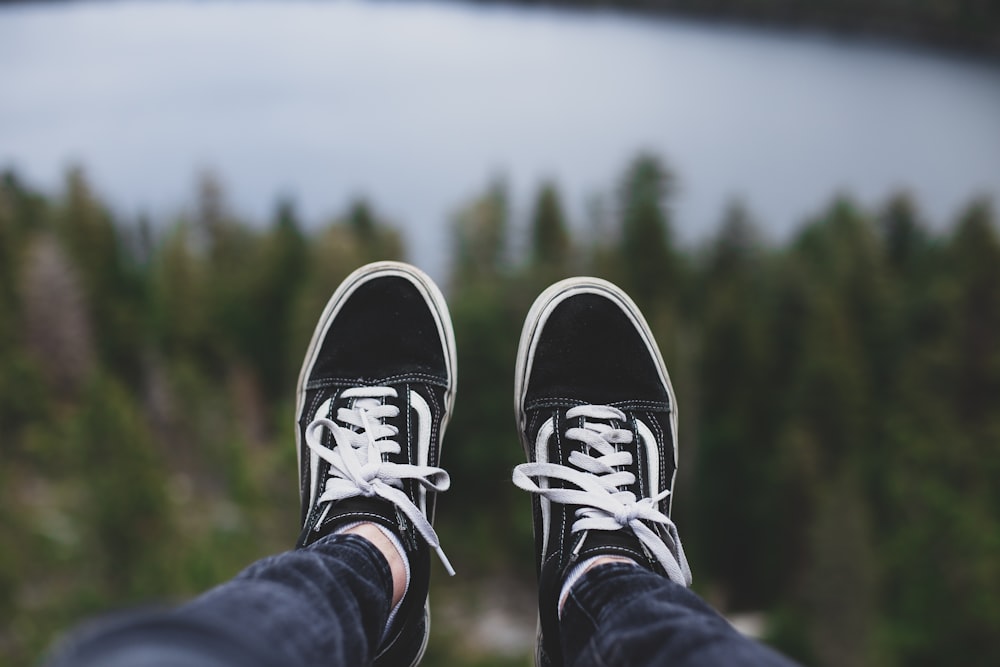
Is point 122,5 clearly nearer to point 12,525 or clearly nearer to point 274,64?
point 274,64

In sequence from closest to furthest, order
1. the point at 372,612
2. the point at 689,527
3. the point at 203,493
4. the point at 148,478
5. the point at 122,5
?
the point at 372,612, the point at 148,478, the point at 689,527, the point at 203,493, the point at 122,5

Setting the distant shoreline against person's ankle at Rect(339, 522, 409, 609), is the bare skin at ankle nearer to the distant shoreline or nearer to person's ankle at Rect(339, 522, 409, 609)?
person's ankle at Rect(339, 522, 409, 609)

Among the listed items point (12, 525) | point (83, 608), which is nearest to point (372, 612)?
point (83, 608)

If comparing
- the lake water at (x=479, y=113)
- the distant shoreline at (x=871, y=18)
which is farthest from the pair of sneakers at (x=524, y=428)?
the distant shoreline at (x=871, y=18)

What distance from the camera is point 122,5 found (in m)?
29.5

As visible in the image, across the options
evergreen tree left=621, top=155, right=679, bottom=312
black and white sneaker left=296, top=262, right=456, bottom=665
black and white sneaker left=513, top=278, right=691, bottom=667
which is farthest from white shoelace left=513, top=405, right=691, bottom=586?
evergreen tree left=621, top=155, right=679, bottom=312

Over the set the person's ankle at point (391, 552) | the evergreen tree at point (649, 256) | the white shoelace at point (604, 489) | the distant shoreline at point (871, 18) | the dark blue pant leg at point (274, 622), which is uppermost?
the distant shoreline at point (871, 18)

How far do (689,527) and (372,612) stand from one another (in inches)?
494

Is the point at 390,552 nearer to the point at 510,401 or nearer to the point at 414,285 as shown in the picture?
the point at 414,285

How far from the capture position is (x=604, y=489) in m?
1.67

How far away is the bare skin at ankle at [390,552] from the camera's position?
144cm

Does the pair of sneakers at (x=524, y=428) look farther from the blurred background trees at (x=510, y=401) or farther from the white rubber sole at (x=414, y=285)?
the blurred background trees at (x=510, y=401)

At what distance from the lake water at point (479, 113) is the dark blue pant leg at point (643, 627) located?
55.4 feet

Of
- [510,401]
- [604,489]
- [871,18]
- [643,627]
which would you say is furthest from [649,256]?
[871,18]
